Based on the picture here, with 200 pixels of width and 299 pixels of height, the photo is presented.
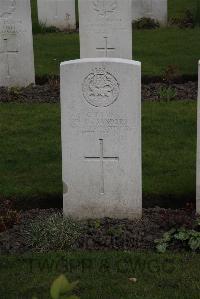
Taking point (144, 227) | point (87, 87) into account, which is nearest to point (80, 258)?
point (144, 227)

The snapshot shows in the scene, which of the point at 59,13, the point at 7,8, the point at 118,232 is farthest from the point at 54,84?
the point at 59,13

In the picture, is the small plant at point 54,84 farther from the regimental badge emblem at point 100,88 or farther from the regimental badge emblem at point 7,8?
the regimental badge emblem at point 100,88

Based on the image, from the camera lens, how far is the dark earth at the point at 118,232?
5547 mm

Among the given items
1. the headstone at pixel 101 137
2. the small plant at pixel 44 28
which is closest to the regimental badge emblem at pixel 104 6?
the headstone at pixel 101 137

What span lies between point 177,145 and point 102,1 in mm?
3380

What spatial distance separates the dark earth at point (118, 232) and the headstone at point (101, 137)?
6.3 inches

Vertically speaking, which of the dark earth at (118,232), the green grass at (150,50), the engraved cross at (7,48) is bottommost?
the dark earth at (118,232)

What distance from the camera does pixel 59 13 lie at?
1566cm

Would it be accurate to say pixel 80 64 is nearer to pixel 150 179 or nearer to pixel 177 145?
pixel 150 179

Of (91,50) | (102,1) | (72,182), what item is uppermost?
(102,1)

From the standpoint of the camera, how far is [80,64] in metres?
5.76

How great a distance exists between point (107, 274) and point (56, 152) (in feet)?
9.01

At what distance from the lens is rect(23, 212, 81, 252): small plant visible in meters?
5.53

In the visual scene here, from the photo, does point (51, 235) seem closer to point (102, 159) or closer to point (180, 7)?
point (102, 159)
